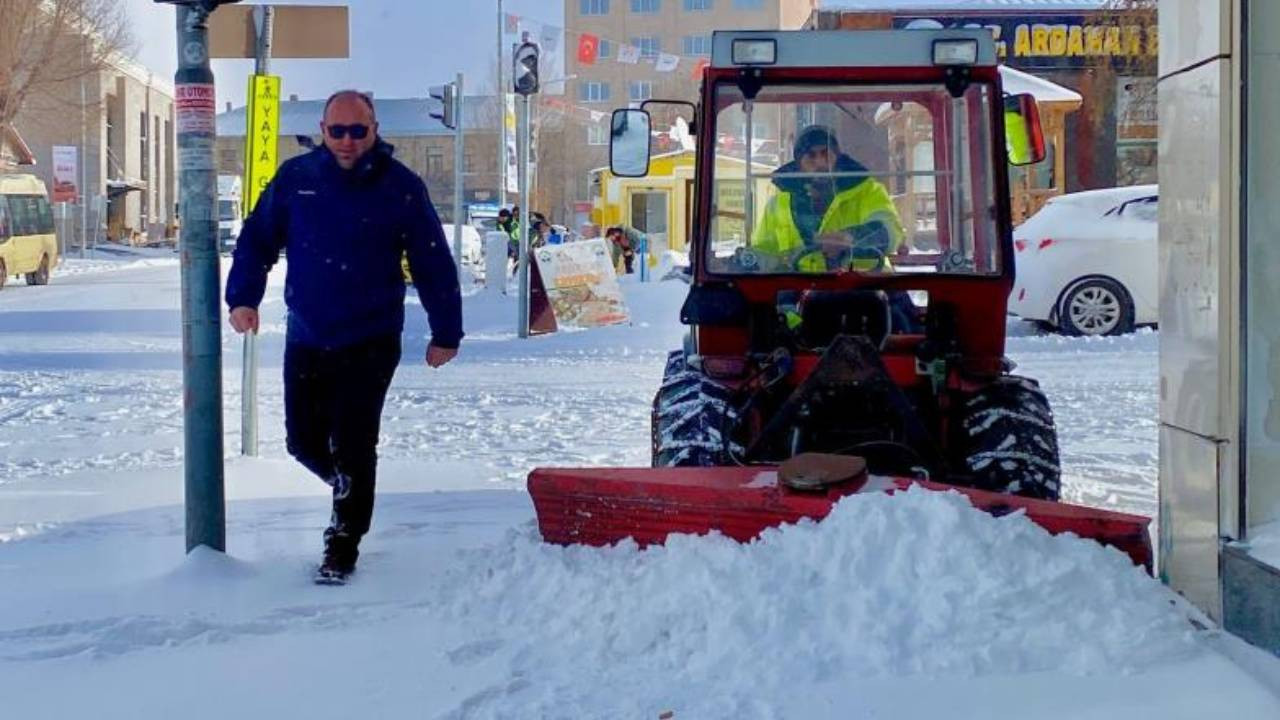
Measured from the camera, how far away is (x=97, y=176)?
64.8 meters

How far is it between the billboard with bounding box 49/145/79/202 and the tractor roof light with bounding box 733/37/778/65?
149ft

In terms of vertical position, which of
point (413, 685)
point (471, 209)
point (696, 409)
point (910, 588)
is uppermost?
point (471, 209)

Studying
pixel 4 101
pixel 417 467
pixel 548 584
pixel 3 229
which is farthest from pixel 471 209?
pixel 548 584

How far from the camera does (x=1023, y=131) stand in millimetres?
5770

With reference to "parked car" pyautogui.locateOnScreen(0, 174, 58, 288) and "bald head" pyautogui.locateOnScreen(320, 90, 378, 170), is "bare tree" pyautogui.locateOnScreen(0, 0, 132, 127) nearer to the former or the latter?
"parked car" pyautogui.locateOnScreen(0, 174, 58, 288)

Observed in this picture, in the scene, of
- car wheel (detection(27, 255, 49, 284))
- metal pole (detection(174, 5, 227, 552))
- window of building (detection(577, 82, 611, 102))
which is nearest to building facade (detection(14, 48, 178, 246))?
car wheel (detection(27, 255, 49, 284))

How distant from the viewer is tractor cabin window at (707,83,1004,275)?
575cm

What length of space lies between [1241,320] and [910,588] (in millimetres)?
1048

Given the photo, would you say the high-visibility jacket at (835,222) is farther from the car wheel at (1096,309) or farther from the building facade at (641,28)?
the building facade at (641,28)

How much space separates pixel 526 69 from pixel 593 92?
63.2 metres

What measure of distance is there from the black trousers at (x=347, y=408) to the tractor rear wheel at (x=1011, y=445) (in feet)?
6.29

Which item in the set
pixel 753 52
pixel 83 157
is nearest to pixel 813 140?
pixel 753 52

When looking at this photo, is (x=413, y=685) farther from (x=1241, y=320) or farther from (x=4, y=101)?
(x=4, y=101)

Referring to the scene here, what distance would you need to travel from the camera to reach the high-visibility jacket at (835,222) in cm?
573
